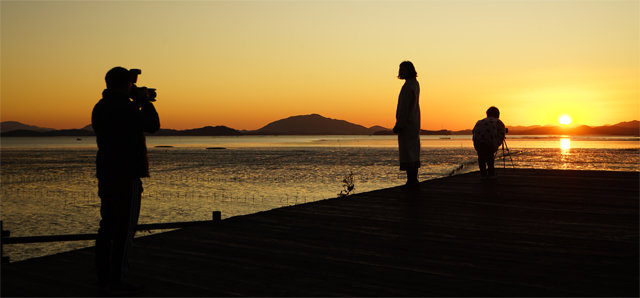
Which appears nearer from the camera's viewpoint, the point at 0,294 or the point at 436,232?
the point at 0,294

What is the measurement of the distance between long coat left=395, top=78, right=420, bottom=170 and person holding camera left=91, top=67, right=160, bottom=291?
5.23m

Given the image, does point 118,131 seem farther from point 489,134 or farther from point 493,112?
point 493,112

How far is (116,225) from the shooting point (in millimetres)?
3520

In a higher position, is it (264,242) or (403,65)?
(403,65)

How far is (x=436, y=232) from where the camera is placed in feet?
17.4

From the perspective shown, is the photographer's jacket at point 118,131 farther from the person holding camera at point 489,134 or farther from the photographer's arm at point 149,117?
the person holding camera at point 489,134

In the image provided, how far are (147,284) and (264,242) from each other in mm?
1492

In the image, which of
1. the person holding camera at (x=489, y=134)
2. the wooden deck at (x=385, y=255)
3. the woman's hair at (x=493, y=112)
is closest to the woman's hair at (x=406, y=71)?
the wooden deck at (x=385, y=255)

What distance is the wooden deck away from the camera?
3531mm

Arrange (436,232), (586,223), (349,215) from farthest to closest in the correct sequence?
1. (349,215)
2. (586,223)
3. (436,232)

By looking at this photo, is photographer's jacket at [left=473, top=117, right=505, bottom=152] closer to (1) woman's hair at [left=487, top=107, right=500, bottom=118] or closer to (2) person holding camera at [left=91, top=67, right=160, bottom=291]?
(1) woman's hair at [left=487, top=107, right=500, bottom=118]

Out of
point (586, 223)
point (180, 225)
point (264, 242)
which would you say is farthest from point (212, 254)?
point (586, 223)

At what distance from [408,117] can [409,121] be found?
72 mm

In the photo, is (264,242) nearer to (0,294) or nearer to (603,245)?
(0,294)
